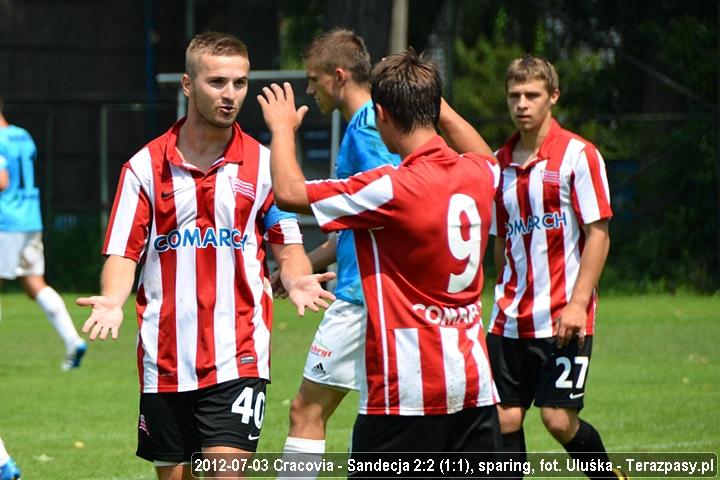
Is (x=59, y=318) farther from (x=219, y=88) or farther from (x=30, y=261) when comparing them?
(x=219, y=88)

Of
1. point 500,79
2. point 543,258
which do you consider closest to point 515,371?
point 543,258

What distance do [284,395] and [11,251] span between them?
3623mm

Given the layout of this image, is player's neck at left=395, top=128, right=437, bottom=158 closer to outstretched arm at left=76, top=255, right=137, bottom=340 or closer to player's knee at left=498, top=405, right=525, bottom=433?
outstretched arm at left=76, top=255, right=137, bottom=340

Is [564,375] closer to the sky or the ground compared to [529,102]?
closer to the ground

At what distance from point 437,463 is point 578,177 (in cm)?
262

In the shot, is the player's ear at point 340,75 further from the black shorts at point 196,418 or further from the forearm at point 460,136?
the black shorts at point 196,418

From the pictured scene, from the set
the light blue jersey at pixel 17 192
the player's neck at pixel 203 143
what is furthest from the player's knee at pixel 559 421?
the light blue jersey at pixel 17 192

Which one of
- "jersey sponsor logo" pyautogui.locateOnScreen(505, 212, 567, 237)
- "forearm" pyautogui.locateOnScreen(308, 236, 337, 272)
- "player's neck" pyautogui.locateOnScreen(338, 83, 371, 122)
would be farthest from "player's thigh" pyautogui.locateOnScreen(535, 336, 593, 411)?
"player's neck" pyautogui.locateOnScreen(338, 83, 371, 122)

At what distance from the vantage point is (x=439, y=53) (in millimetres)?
31828

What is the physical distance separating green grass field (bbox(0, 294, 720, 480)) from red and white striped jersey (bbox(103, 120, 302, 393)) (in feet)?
8.64

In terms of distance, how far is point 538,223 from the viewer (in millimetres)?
7172

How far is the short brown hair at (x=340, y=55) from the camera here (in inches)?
259

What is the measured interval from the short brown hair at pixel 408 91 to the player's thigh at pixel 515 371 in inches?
101

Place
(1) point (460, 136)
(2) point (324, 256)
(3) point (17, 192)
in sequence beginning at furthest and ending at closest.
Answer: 1. (3) point (17, 192)
2. (2) point (324, 256)
3. (1) point (460, 136)
